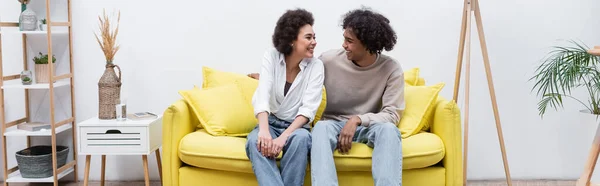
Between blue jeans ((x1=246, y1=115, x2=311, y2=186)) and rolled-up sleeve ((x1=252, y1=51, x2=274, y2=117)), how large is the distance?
0.19m

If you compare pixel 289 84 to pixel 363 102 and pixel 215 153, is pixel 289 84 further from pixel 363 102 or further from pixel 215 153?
pixel 215 153

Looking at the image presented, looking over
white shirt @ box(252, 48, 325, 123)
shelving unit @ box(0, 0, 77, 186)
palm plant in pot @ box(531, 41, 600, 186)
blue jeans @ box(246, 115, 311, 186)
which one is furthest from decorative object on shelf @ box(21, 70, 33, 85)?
palm plant in pot @ box(531, 41, 600, 186)

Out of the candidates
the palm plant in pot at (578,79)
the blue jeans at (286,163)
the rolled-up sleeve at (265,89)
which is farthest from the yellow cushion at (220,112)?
the palm plant in pot at (578,79)

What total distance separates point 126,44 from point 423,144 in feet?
6.11

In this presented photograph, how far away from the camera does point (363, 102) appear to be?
325 centimetres

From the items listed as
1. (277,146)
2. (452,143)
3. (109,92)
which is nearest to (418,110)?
(452,143)

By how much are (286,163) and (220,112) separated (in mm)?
519

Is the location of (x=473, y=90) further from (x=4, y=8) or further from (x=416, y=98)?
(x=4, y=8)

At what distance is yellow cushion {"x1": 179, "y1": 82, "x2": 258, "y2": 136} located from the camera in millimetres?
3227

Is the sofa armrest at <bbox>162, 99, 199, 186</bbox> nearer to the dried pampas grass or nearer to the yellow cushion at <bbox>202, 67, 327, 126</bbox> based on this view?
the yellow cushion at <bbox>202, 67, 327, 126</bbox>

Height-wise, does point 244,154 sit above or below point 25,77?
below

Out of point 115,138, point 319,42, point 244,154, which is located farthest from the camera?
point 319,42

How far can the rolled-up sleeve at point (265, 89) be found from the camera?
307 centimetres

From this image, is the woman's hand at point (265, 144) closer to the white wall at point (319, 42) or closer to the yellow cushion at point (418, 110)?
the yellow cushion at point (418, 110)
